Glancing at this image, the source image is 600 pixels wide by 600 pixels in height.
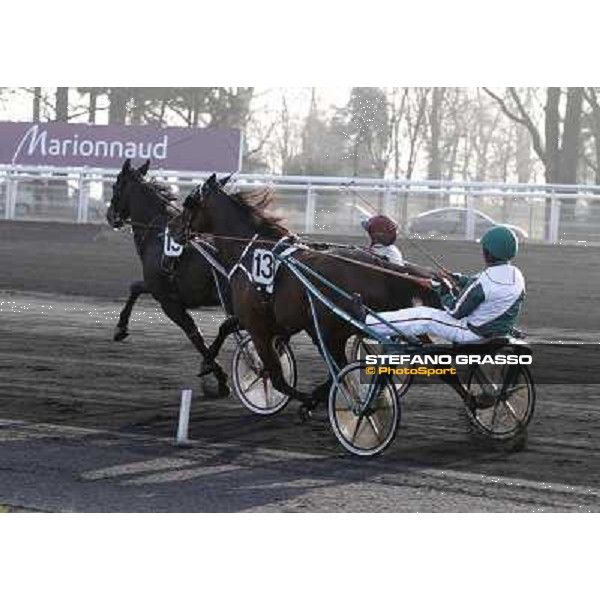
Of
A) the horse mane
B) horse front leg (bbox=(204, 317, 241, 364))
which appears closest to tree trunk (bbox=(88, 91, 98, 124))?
horse front leg (bbox=(204, 317, 241, 364))

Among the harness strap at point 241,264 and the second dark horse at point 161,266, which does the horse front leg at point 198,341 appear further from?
the harness strap at point 241,264

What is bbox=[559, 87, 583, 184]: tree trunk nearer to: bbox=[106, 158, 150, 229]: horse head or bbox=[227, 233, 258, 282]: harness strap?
bbox=[106, 158, 150, 229]: horse head

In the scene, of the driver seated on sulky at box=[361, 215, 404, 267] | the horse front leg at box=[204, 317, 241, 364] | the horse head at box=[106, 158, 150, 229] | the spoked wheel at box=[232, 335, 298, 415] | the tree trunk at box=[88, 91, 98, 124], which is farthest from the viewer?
the tree trunk at box=[88, 91, 98, 124]

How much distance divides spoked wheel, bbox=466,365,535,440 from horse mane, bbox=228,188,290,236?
6.69ft

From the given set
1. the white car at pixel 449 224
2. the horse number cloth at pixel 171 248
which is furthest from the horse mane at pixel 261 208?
the white car at pixel 449 224

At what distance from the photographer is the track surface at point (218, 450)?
23.4 ft

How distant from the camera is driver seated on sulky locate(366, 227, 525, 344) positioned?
8078 mm

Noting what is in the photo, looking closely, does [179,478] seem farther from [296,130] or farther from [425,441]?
[296,130]

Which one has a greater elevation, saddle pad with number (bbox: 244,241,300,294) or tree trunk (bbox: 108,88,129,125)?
tree trunk (bbox: 108,88,129,125)

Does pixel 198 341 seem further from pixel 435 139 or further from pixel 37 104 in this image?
pixel 435 139

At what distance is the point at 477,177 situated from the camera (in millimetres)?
45344

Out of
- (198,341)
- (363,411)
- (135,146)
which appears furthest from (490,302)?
(135,146)

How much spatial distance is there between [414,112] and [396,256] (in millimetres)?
25559

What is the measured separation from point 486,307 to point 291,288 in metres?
1.52
